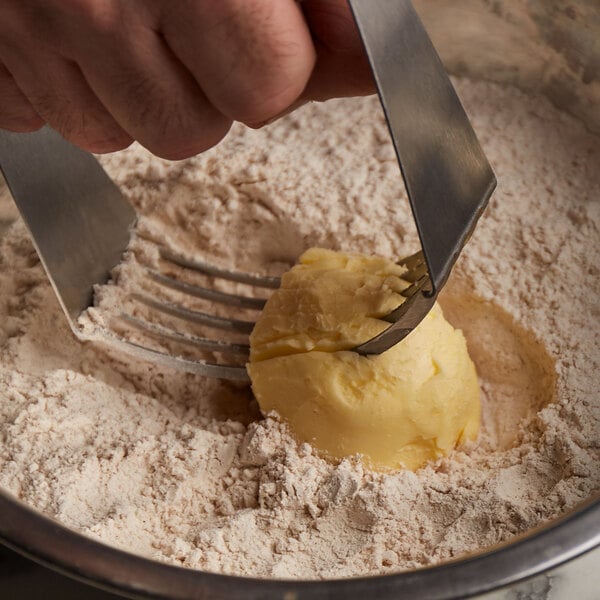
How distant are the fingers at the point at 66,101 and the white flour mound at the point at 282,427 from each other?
0.26 metres

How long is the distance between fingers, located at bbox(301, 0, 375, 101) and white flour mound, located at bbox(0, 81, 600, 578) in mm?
257

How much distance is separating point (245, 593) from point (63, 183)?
52cm

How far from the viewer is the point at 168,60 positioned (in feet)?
2.03

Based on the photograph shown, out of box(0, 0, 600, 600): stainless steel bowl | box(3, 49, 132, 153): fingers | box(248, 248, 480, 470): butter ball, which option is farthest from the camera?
box(248, 248, 480, 470): butter ball

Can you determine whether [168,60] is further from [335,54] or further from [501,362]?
[501,362]

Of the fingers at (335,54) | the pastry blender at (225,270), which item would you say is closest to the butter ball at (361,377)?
the pastry blender at (225,270)

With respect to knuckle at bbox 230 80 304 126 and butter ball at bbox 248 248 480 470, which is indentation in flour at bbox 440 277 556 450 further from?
knuckle at bbox 230 80 304 126

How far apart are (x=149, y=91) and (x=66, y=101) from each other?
85 mm

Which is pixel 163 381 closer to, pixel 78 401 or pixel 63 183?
pixel 78 401

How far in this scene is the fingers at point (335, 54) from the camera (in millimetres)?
671

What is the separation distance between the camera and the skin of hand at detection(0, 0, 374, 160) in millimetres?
592

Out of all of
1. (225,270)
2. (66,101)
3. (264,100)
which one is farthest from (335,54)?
(225,270)

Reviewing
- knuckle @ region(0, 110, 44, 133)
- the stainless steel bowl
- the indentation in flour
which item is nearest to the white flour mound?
the indentation in flour

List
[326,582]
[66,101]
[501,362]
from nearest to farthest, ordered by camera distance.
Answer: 1. [326,582]
2. [66,101]
3. [501,362]
